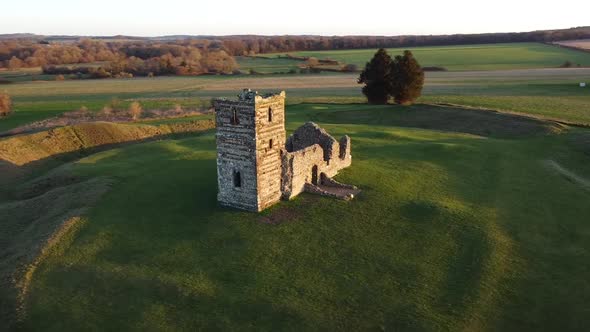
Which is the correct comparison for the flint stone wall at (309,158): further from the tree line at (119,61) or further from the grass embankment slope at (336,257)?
the tree line at (119,61)

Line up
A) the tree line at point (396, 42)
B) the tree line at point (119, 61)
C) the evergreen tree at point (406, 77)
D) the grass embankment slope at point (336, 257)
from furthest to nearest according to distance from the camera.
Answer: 1. the tree line at point (396, 42)
2. the tree line at point (119, 61)
3. the evergreen tree at point (406, 77)
4. the grass embankment slope at point (336, 257)

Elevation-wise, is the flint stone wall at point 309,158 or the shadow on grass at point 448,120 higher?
the flint stone wall at point 309,158

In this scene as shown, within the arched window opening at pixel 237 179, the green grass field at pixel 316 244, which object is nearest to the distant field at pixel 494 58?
the green grass field at pixel 316 244

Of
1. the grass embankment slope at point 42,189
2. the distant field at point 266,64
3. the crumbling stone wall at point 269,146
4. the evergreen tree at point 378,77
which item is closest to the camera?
the grass embankment slope at point 42,189

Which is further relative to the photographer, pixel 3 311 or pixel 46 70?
pixel 46 70

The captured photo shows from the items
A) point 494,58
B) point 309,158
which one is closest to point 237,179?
point 309,158

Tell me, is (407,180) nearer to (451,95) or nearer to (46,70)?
(451,95)

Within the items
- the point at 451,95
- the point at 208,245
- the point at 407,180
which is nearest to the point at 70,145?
the point at 208,245
